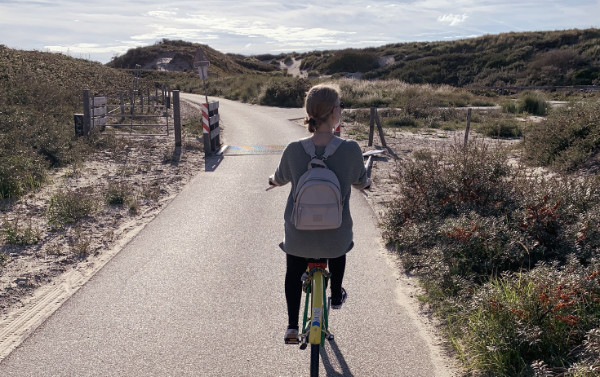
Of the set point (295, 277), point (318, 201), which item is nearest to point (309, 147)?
point (318, 201)

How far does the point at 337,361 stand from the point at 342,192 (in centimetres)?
140

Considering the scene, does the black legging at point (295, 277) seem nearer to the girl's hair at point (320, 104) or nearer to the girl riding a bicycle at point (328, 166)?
the girl riding a bicycle at point (328, 166)

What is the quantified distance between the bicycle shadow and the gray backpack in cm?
125

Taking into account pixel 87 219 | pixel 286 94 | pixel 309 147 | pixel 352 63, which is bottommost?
pixel 87 219

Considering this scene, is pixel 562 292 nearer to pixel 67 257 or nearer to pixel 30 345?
pixel 30 345

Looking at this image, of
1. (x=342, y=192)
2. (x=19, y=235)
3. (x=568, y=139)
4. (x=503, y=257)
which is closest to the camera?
(x=342, y=192)

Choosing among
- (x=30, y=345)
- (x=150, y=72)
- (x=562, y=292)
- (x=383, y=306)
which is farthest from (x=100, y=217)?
(x=150, y=72)

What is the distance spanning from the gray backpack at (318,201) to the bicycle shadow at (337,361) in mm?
1255

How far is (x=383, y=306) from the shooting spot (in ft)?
17.0

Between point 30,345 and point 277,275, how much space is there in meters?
2.52

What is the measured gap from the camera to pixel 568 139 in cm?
1209

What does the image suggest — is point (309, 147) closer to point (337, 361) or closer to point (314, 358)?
point (314, 358)

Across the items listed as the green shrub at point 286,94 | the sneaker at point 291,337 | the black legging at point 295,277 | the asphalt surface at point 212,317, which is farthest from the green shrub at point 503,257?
the green shrub at point 286,94

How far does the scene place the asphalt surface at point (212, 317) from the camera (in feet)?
13.4
